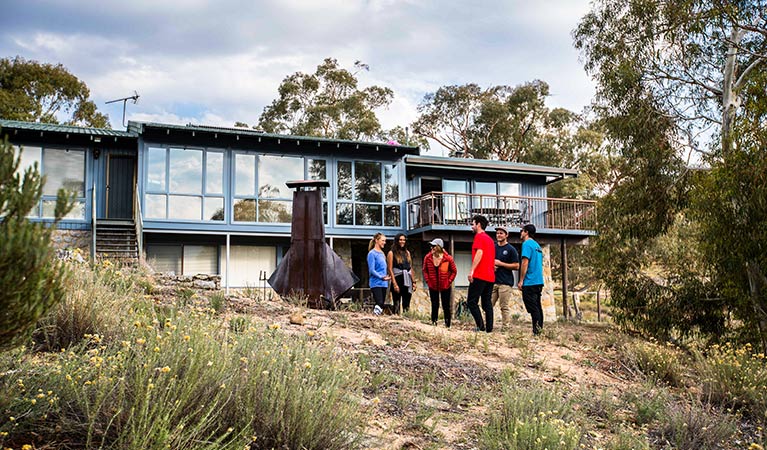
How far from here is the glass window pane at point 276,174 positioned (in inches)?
768

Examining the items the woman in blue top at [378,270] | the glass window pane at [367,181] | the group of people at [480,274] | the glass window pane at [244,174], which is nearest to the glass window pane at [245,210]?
the glass window pane at [244,174]

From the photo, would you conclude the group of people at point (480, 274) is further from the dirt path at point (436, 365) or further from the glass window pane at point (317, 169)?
the glass window pane at point (317, 169)

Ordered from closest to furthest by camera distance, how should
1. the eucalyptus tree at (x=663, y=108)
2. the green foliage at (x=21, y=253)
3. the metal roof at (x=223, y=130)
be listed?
the green foliage at (x=21, y=253), the eucalyptus tree at (x=663, y=108), the metal roof at (x=223, y=130)

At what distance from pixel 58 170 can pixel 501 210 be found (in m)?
13.0

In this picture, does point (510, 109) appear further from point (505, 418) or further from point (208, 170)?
point (505, 418)

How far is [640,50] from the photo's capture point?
14.1 meters

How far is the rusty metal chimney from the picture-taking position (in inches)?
405

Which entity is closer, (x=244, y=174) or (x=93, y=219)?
(x=93, y=219)

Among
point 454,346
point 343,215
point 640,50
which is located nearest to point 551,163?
point 343,215

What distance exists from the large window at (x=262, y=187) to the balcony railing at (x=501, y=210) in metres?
3.89

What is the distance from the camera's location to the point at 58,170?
18328 mm

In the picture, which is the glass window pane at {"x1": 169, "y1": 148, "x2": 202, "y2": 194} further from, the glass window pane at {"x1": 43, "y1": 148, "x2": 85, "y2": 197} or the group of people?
the group of people

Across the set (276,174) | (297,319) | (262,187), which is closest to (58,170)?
(262,187)

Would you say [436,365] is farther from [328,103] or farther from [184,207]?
[328,103]
